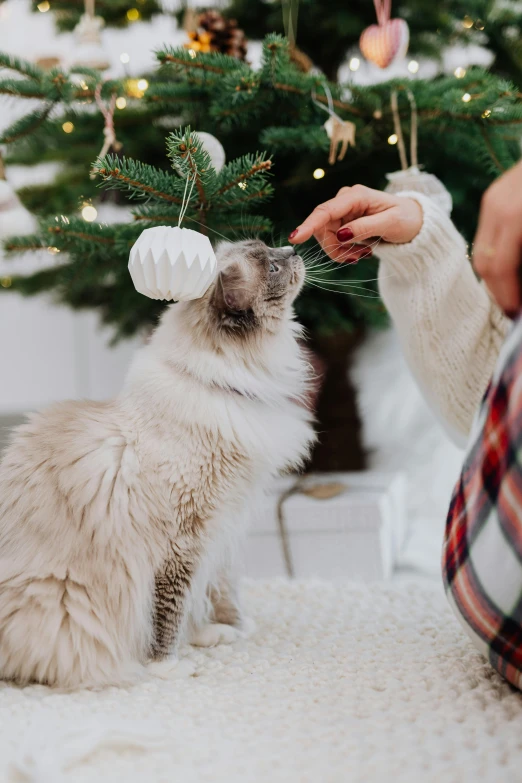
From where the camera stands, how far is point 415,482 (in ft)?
7.70

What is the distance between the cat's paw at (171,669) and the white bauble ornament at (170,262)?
19.9 inches

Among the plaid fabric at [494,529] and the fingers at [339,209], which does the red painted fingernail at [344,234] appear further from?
the plaid fabric at [494,529]

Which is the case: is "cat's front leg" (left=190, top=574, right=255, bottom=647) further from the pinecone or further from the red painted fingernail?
the pinecone

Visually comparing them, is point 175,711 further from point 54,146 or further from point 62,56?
point 62,56

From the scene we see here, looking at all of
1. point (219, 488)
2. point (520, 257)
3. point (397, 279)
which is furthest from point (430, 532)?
point (520, 257)

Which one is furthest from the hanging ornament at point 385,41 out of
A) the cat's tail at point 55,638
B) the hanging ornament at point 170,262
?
the cat's tail at point 55,638

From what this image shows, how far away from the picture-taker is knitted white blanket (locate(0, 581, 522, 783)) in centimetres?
66

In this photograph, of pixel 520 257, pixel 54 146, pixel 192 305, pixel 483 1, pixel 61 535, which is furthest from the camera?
pixel 54 146

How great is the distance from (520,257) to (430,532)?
1.55 meters

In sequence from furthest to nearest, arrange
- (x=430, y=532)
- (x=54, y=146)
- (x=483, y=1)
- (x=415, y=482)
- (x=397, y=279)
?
(x=415, y=482)
(x=430, y=532)
(x=54, y=146)
(x=483, y=1)
(x=397, y=279)

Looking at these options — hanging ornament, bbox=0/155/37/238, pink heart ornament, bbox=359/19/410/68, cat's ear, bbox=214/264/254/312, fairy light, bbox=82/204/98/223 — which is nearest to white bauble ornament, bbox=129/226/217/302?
cat's ear, bbox=214/264/254/312

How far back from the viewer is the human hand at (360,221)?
105 centimetres

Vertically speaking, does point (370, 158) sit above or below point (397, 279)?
above

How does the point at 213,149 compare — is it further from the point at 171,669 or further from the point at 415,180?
the point at 171,669
